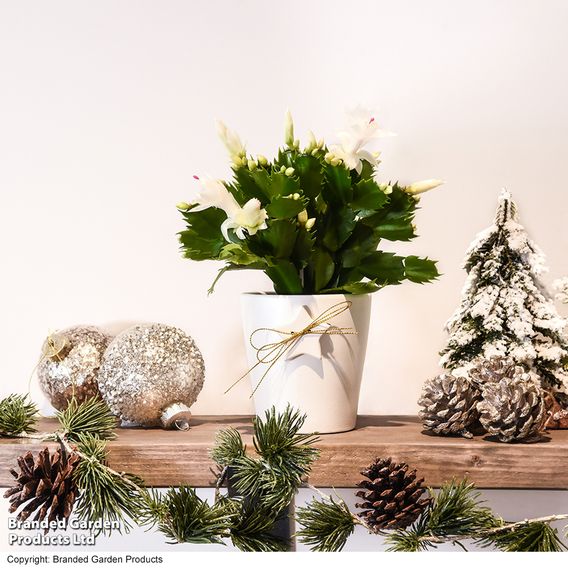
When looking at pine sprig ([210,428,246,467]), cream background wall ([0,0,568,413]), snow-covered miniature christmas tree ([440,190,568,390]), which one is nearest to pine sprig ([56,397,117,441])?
pine sprig ([210,428,246,467])

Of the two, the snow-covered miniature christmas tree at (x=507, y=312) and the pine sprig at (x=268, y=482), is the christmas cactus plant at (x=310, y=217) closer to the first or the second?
the snow-covered miniature christmas tree at (x=507, y=312)

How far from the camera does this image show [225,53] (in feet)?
4.14

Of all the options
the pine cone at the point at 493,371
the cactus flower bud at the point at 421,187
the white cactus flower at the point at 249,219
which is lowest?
the pine cone at the point at 493,371

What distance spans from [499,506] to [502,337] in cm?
30

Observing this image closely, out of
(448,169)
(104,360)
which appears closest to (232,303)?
(104,360)

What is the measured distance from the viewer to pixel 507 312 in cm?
108

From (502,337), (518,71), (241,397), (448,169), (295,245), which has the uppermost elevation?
(518,71)

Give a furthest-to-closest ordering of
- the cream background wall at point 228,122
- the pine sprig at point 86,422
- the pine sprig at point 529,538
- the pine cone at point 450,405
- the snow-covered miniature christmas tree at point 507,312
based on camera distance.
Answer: the cream background wall at point 228,122 → the snow-covered miniature christmas tree at point 507,312 → the pine cone at point 450,405 → the pine sprig at point 86,422 → the pine sprig at point 529,538

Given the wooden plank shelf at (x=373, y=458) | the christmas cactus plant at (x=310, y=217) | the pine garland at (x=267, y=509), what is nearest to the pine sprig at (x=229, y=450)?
the pine garland at (x=267, y=509)

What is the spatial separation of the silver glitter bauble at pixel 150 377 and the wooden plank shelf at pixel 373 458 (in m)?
0.08

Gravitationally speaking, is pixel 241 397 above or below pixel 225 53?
below

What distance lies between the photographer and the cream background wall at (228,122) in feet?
4.01

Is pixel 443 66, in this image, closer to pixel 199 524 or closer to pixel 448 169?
pixel 448 169

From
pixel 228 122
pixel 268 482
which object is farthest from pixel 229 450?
pixel 228 122
